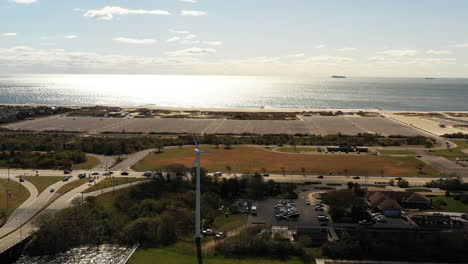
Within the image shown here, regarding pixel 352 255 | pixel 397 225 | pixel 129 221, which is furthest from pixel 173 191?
pixel 397 225

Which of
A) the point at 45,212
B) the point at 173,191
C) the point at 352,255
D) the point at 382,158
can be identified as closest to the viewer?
the point at 352,255

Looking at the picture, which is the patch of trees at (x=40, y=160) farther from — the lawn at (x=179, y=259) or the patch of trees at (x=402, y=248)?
the patch of trees at (x=402, y=248)

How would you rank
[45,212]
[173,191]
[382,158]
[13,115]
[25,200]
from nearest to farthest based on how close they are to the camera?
1. [45,212]
2. [25,200]
3. [173,191]
4. [382,158]
5. [13,115]

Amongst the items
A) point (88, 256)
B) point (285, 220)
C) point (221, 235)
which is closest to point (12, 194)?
point (88, 256)

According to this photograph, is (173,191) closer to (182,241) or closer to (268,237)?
(182,241)

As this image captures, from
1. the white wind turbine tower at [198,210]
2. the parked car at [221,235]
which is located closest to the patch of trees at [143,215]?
the white wind turbine tower at [198,210]

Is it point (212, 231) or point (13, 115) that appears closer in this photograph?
point (212, 231)
